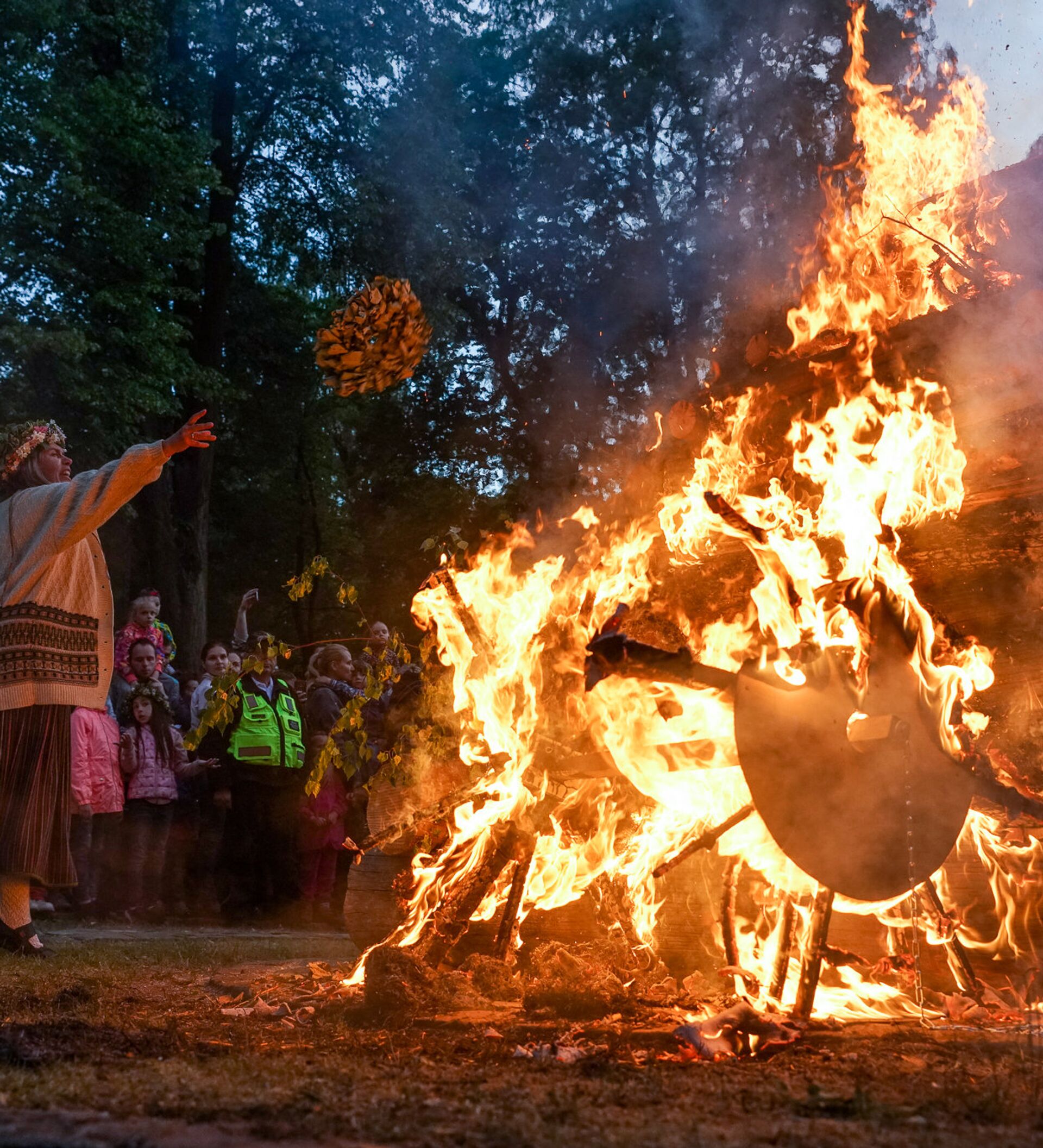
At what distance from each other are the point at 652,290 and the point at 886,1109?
56.2ft

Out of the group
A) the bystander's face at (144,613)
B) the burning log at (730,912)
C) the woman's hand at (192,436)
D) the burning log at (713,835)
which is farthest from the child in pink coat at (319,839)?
the burning log at (713,835)

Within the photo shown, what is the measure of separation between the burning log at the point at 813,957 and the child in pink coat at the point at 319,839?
20.4ft

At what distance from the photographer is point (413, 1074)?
3.46 m

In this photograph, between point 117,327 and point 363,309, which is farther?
point 117,327

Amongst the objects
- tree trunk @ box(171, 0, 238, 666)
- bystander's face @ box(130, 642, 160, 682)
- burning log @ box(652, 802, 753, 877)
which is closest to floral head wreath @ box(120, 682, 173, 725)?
bystander's face @ box(130, 642, 160, 682)

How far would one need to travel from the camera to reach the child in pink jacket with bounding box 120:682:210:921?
30.5 ft

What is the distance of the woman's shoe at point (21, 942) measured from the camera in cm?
618

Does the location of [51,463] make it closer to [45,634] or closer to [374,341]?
[45,634]

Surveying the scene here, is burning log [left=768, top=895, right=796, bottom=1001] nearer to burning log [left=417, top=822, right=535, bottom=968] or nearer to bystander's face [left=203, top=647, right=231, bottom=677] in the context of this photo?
burning log [left=417, top=822, right=535, bottom=968]

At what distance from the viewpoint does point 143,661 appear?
961cm

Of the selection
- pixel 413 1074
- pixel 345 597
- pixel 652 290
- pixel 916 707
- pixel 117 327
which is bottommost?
pixel 413 1074

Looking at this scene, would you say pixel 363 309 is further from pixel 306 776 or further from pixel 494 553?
pixel 306 776

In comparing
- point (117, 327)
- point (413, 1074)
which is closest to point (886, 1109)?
point (413, 1074)

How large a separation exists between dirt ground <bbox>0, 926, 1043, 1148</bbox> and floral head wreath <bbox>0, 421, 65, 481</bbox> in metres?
3.09
